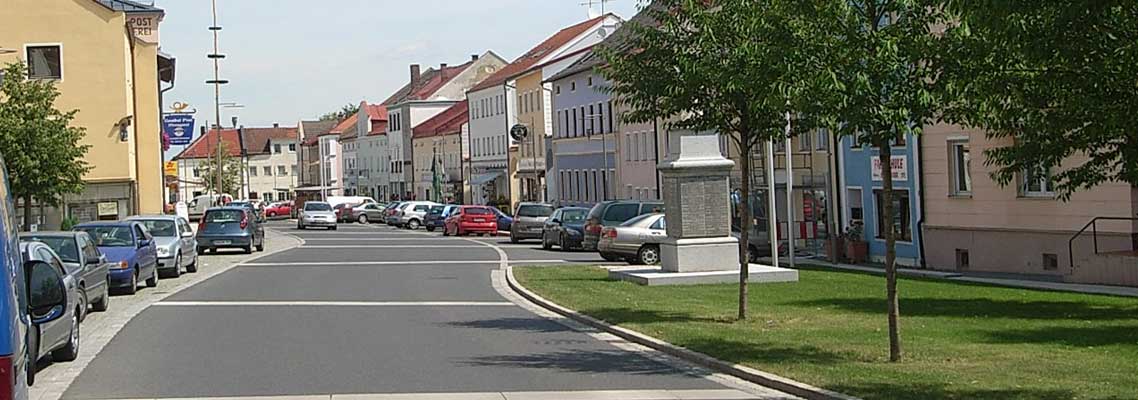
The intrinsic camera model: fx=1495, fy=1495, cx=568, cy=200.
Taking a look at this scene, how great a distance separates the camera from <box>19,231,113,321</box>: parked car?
21.0m

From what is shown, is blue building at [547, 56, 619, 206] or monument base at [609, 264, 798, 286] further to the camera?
blue building at [547, 56, 619, 206]

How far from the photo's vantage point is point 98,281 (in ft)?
72.6

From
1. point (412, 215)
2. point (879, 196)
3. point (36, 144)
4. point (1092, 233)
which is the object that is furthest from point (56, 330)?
point (412, 215)

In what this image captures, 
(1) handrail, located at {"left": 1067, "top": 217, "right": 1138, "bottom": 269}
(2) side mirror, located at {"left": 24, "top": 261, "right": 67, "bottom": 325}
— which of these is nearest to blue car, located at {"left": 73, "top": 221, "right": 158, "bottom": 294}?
(1) handrail, located at {"left": 1067, "top": 217, "right": 1138, "bottom": 269}

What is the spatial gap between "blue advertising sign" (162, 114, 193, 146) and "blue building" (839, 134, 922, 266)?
1122 inches

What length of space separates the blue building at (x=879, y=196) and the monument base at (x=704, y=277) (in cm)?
1007

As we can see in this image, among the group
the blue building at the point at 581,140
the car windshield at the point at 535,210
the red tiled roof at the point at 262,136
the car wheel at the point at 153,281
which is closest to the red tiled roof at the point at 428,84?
the red tiled roof at the point at 262,136

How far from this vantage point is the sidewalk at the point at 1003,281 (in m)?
24.5

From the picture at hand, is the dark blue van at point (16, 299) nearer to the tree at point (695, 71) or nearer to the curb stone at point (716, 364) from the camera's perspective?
the curb stone at point (716, 364)

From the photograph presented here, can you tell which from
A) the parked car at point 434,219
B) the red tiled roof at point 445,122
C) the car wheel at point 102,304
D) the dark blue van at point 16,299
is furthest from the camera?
the red tiled roof at point 445,122

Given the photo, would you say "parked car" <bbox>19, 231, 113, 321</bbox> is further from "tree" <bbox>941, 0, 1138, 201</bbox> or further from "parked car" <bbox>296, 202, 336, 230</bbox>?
"parked car" <bbox>296, 202, 336, 230</bbox>

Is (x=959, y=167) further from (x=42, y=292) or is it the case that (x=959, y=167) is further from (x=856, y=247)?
(x=42, y=292)

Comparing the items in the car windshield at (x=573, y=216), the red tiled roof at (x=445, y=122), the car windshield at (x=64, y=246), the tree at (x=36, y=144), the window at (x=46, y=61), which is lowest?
the car windshield at (x=64, y=246)

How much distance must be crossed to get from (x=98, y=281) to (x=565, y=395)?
1186cm
